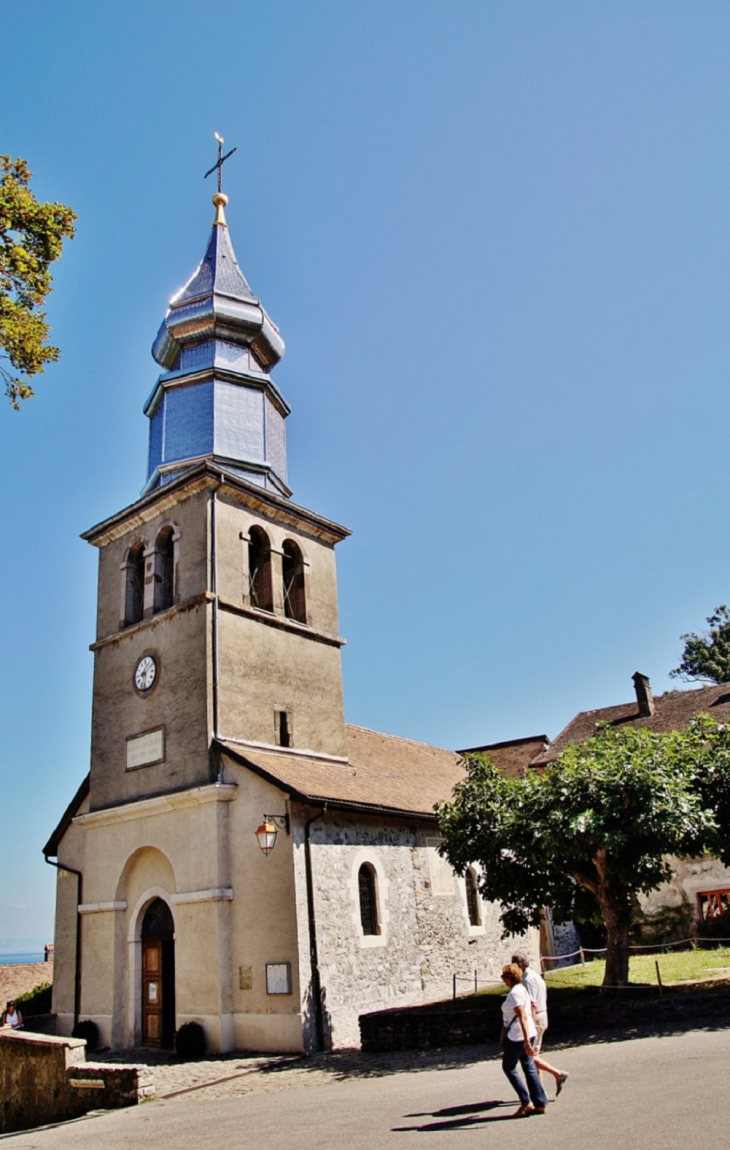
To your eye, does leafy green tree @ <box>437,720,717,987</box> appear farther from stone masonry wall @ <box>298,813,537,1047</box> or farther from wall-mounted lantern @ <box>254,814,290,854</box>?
wall-mounted lantern @ <box>254,814,290,854</box>

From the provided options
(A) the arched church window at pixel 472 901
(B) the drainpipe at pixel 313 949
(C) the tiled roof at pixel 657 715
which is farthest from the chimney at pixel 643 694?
(B) the drainpipe at pixel 313 949

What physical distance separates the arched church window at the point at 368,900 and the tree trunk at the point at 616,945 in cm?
476

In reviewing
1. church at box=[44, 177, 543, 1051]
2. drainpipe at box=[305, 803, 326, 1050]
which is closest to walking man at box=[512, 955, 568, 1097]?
drainpipe at box=[305, 803, 326, 1050]

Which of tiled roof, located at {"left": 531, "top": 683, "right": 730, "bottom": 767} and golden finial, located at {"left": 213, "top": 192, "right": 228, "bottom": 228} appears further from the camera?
tiled roof, located at {"left": 531, "top": 683, "right": 730, "bottom": 767}

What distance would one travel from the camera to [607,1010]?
490 inches

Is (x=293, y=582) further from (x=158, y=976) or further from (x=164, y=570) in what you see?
(x=158, y=976)

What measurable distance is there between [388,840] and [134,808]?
543cm

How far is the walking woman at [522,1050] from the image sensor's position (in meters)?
7.56

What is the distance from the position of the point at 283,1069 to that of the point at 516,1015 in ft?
21.3

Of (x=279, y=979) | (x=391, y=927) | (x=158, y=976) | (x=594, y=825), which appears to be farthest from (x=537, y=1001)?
(x=158, y=976)

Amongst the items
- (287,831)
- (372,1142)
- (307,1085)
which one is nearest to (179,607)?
(287,831)

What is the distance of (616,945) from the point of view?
13844 millimetres

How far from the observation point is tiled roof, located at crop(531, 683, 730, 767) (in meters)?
28.2

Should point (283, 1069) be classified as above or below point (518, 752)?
below
